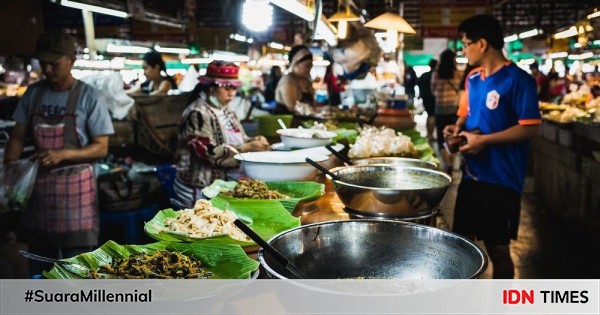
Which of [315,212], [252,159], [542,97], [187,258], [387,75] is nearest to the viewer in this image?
[187,258]

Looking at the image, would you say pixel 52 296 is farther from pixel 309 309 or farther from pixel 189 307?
pixel 309 309

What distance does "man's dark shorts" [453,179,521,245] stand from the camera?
354cm

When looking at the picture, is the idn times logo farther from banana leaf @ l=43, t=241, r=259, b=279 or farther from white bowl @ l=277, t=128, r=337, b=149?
white bowl @ l=277, t=128, r=337, b=149

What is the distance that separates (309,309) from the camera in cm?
120

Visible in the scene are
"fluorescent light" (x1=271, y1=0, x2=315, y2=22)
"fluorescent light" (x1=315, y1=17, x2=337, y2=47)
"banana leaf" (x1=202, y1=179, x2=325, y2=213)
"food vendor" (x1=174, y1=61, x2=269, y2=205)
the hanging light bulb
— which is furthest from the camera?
the hanging light bulb

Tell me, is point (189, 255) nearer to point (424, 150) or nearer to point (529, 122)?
point (529, 122)

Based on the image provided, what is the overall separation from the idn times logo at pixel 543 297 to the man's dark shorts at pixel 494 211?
1597 mm

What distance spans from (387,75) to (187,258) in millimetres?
21396

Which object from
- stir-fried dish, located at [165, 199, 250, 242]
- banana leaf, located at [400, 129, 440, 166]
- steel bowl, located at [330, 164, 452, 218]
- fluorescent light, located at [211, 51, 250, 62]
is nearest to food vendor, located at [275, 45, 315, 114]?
banana leaf, located at [400, 129, 440, 166]

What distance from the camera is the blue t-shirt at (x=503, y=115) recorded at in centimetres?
334

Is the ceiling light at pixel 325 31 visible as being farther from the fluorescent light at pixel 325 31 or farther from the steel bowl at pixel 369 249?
the steel bowl at pixel 369 249

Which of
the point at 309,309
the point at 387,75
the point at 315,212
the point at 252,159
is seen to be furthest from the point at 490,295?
the point at 387,75

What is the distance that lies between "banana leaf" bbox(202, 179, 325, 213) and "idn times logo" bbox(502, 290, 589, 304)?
968 millimetres

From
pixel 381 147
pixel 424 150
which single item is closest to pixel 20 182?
pixel 381 147
